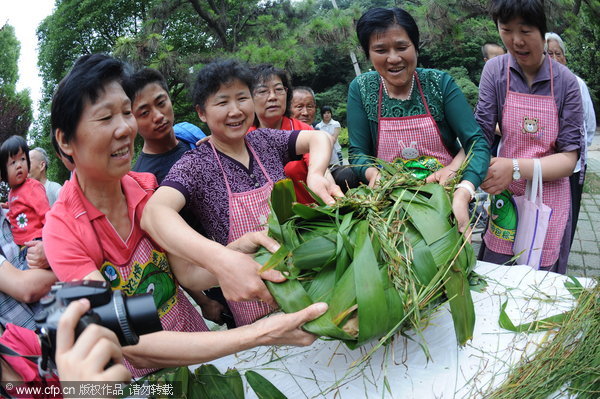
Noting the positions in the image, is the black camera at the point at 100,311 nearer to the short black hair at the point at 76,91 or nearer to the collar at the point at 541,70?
the short black hair at the point at 76,91

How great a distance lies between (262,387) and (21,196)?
239cm

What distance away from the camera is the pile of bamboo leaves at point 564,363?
1.30m

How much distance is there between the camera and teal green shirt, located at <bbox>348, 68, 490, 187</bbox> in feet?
6.90

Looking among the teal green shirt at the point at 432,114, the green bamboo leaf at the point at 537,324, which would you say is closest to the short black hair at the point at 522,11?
the teal green shirt at the point at 432,114

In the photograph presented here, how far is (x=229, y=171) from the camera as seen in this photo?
1880mm

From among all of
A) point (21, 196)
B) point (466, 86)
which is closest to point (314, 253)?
point (21, 196)

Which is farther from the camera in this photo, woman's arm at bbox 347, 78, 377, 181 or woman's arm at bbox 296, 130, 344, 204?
woman's arm at bbox 347, 78, 377, 181

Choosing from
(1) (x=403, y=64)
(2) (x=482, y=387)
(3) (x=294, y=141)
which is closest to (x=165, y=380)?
(2) (x=482, y=387)

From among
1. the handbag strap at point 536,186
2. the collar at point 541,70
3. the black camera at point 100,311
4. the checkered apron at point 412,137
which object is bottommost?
the handbag strap at point 536,186

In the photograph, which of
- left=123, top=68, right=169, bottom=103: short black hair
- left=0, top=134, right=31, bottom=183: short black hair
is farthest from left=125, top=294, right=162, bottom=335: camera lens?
left=0, top=134, right=31, bottom=183: short black hair

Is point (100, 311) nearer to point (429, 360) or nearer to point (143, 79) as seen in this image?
point (429, 360)

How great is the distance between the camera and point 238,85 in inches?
76.0

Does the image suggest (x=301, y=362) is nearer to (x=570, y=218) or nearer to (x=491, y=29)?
(x=570, y=218)

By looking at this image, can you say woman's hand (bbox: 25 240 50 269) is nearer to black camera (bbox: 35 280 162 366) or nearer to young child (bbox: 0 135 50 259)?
young child (bbox: 0 135 50 259)
